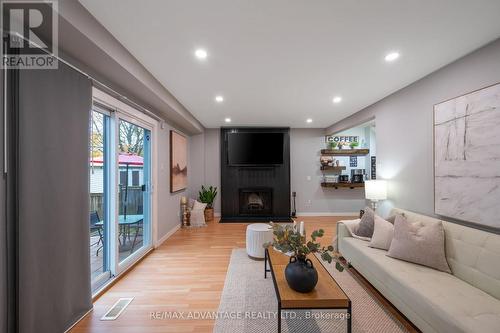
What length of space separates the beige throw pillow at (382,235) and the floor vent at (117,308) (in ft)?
9.42

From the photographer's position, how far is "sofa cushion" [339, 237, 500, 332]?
52.0 inches

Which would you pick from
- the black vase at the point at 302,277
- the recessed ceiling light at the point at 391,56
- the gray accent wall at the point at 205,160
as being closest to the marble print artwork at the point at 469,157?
the recessed ceiling light at the point at 391,56

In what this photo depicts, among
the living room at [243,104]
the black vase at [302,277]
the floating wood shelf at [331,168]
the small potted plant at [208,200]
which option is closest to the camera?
the living room at [243,104]

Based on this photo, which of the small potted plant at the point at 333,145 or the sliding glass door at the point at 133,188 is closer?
the sliding glass door at the point at 133,188

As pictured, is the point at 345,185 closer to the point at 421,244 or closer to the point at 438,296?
the point at 421,244

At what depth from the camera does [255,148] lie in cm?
550

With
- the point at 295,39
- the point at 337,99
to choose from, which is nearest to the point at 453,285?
the point at 295,39

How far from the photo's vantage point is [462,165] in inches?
81.7

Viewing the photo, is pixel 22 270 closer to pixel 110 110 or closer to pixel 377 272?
pixel 110 110

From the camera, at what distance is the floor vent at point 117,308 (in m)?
1.93

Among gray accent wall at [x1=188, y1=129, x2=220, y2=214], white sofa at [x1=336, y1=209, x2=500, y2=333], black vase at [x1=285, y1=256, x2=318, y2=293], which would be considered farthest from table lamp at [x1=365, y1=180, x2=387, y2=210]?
gray accent wall at [x1=188, y1=129, x2=220, y2=214]

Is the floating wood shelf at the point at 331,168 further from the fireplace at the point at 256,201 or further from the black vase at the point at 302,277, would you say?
the black vase at the point at 302,277

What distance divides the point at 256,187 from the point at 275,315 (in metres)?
3.88

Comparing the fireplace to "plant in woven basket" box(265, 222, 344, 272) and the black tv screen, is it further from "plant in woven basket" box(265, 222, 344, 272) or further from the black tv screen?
"plant in woven basket" box(265, 222, 344, 272)
